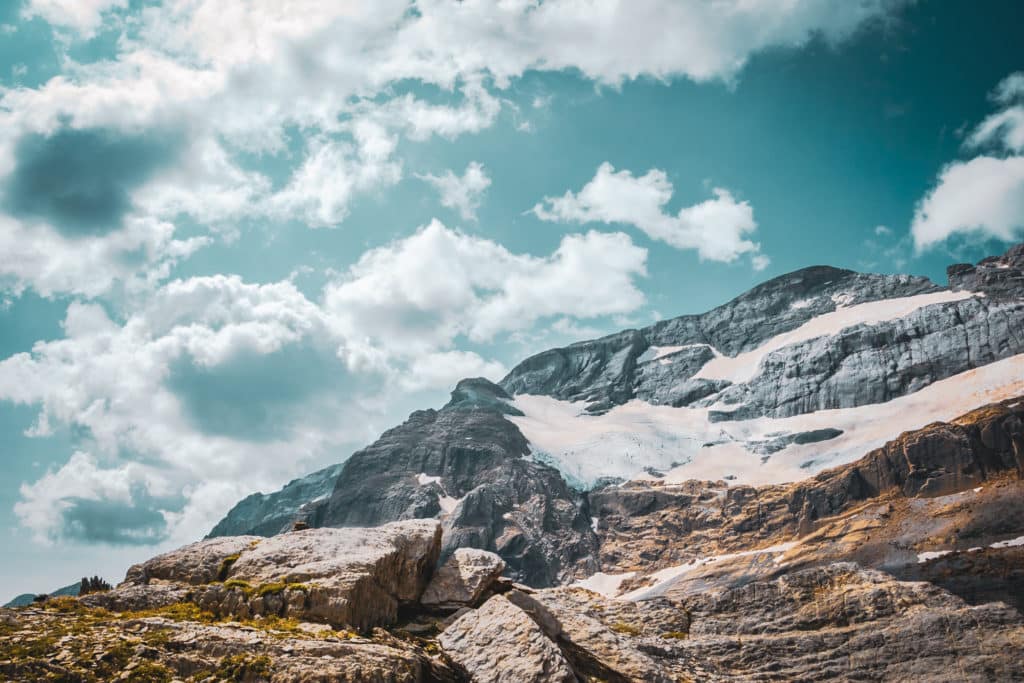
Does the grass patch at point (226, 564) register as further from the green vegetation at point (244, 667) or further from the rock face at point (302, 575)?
the green vegetation at point (244, 667)

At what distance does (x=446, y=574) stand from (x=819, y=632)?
80.2 ft

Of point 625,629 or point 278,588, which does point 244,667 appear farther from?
point 625,629

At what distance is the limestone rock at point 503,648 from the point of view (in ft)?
39.3

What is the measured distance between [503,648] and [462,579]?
4.69 m

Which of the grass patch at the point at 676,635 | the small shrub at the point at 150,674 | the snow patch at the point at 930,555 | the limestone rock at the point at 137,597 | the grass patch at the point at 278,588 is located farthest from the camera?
the snow patch at the point at 930,555

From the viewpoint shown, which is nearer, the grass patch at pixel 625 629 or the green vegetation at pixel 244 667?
the green vegetation at pixel 244 667

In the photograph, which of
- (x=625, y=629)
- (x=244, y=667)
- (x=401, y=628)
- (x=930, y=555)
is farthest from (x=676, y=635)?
(x=930, y=555)

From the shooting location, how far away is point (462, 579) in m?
17.6

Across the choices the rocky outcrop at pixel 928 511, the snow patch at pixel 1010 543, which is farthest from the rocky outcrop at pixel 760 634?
the snow patch at pixel 1010 543

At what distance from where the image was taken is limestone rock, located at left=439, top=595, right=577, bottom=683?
472 inches

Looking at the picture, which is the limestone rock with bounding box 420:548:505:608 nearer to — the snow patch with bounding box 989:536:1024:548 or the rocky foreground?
the rocky foreground

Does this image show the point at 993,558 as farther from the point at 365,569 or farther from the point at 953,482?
the point at 365,569

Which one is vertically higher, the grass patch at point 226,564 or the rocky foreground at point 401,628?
the grass patch at point 226,564

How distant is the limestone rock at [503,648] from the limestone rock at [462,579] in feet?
6.12
